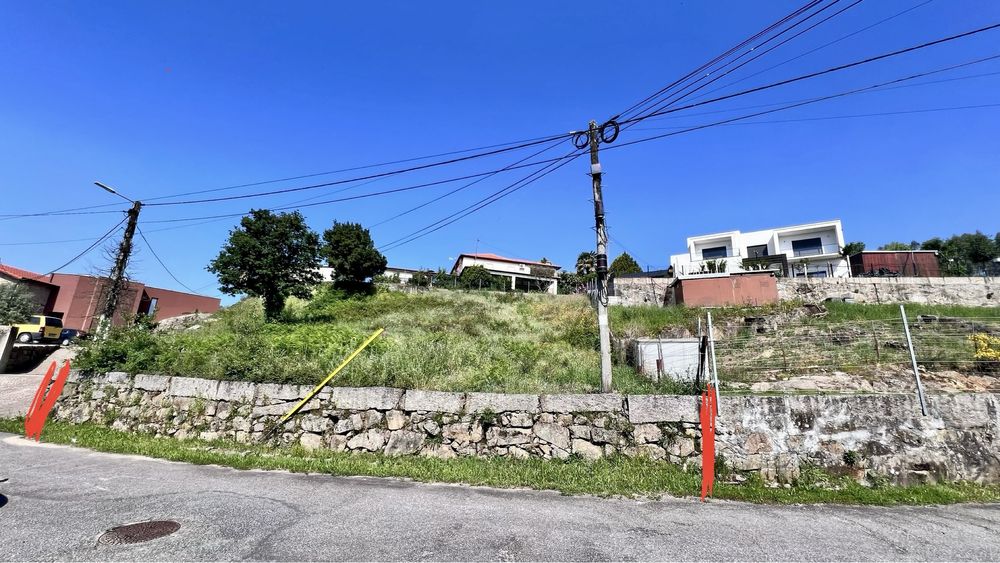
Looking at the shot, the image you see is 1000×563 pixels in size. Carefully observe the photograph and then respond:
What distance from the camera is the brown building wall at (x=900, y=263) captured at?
25.9 meters

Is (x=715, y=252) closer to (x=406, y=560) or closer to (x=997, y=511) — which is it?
(x=997, y=511)

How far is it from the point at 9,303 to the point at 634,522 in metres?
37.7

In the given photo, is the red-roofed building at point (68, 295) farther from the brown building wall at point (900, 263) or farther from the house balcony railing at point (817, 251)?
the house balcony railing at point (817, 251)

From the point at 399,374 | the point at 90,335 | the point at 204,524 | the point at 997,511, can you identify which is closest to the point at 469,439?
the point at 399,374

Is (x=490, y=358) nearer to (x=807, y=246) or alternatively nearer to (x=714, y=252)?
(x=714, y=252)

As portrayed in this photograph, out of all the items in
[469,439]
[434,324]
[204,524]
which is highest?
[434,324]

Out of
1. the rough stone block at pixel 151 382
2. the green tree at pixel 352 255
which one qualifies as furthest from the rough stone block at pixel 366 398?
the green tree at pixel 352 255

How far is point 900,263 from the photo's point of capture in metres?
27.7

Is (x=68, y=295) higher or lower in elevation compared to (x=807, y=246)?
lower

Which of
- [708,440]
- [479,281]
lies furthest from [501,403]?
[479,281]

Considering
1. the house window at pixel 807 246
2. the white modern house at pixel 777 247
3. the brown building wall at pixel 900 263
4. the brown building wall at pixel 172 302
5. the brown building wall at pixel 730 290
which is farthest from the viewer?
the house window at pixel 807 246

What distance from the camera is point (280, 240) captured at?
1725 cm

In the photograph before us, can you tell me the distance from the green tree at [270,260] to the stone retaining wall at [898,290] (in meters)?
25.1

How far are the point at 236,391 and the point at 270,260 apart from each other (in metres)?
10.2
